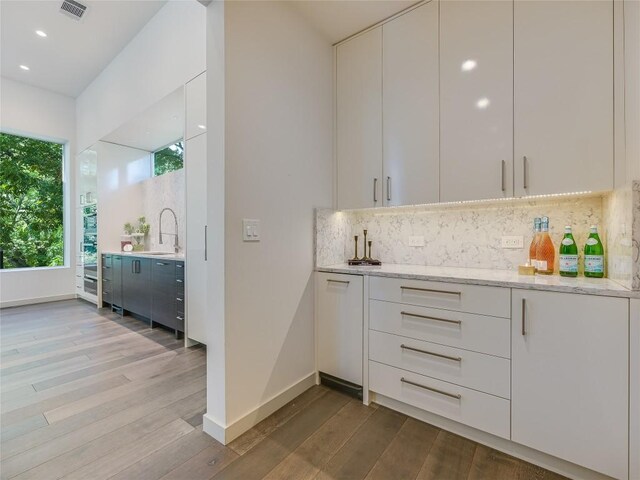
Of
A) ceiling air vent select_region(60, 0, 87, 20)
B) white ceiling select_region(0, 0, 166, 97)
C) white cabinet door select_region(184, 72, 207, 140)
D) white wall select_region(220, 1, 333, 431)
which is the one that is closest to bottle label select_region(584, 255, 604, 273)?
white wall select_region(220, 1, 333, 431)

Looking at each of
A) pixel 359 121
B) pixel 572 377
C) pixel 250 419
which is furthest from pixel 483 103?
pixel 250 419

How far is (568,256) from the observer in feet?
5.23

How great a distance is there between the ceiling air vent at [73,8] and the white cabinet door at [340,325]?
153 inches

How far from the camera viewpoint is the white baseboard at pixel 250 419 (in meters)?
1.56

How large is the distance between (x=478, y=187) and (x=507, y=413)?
1237 millimetres

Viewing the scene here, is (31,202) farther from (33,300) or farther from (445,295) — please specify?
(445,295)

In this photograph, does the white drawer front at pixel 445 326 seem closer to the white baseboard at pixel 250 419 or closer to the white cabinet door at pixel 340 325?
the white cabinet door at pixel 340 325

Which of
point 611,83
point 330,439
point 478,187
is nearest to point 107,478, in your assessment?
point 330,439

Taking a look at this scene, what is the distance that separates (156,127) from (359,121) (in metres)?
3.06

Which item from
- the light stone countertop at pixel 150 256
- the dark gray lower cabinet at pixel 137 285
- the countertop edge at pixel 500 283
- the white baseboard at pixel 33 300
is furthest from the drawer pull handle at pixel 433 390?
the white baseboard at pixel 33 300

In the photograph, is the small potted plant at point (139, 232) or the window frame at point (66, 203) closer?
the small potted plant at point (139, 232)

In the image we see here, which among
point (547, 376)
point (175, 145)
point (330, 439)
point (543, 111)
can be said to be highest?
point (175, 145)

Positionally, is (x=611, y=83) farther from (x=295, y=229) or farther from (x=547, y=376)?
(x=295, y=229)

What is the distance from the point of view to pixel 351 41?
2.26 meters
